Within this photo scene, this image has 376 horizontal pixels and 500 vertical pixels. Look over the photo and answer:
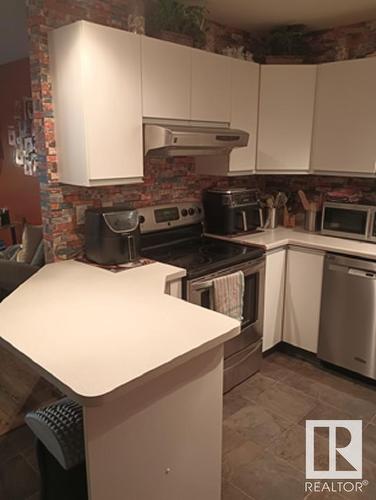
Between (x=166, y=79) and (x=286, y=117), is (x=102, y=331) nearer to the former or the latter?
(x=166, y=79)

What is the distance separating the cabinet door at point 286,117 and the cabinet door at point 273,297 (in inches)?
28.4

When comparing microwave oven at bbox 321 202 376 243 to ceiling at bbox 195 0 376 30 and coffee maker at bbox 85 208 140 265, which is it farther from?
coffee maker at bbox 85 208 140 265

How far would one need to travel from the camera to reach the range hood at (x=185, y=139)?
2.37m

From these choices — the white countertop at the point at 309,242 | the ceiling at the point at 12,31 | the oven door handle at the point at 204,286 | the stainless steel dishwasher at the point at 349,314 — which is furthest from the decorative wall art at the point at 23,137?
the stainless steel dishwasher at the point at 349,314

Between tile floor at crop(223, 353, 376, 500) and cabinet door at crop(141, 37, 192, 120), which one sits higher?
cabinet door at crop(141, 37, 192, 120)

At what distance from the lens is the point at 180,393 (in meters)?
1.47

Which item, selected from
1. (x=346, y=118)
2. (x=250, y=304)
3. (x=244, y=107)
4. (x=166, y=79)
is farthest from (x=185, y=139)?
(x=346, y=118)

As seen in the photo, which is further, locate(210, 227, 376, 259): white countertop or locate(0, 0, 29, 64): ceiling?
locate(0, 0, 29, 64): ceiling

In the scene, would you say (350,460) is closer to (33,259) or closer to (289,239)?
(289,239)

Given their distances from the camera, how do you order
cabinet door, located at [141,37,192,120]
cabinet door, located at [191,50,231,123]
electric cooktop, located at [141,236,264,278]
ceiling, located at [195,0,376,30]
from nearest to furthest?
cabinet door, located at [141,37,192,120] < electric cooktop, located at [141,236,264,278] < cabinet door, located at [191,50,231,123] < ceiling, located at [195,0,376,30]

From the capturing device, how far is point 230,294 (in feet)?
8.43

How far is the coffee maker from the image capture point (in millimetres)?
2303

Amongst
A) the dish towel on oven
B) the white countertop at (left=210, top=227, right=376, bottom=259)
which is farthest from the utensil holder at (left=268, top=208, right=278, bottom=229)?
the dish towel on oven

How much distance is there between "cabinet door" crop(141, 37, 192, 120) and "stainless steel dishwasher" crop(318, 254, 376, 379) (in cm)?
142
